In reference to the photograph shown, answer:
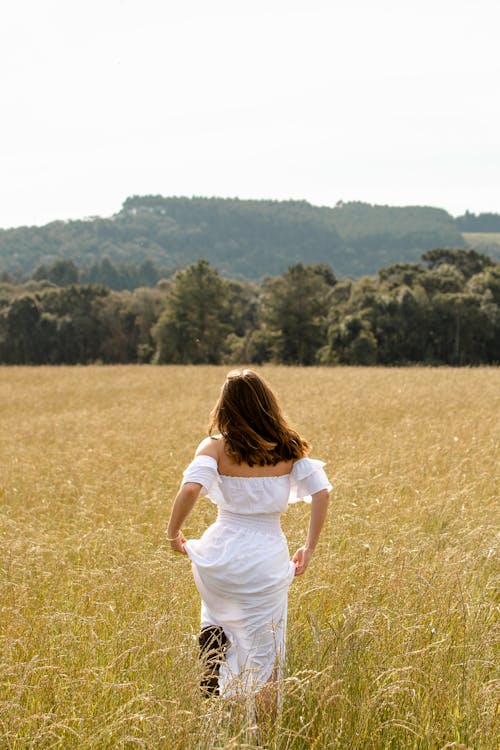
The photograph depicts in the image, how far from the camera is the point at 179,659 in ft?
10.0

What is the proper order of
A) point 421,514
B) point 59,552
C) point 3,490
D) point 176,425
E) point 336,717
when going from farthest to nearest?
→ point 176,425 → point 3,490 → point 421,514 → point 59,552 → point 336,717

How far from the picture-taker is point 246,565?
3.30m

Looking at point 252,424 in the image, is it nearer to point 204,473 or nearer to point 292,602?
point 204,473

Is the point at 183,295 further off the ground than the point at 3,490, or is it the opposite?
the point at 183,295

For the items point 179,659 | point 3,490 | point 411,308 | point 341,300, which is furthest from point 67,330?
point 179,659

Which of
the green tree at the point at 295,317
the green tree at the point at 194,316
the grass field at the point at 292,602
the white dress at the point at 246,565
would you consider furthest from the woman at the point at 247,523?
the green tree at the point at 295,317

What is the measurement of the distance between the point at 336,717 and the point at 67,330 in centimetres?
6665

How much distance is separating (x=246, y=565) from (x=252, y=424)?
25.7 inches

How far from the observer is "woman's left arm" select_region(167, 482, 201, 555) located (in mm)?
3395

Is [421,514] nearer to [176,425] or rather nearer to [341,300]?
[176,425]

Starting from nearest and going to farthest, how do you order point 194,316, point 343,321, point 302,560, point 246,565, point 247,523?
point 246,565 < point 247,523 < point 302,560 < point 343,321 < point 194,316

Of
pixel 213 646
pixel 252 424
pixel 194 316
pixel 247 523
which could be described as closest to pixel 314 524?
pixel 247 523

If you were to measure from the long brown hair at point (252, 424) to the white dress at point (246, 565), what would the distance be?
100 mm

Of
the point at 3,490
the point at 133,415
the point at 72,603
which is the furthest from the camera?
the point at 133,415
